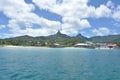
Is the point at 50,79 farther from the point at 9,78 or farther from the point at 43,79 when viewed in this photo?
the point at 9,78

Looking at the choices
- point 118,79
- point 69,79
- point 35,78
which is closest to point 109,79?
point 118,79

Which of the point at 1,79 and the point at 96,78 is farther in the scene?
the point at 96,78

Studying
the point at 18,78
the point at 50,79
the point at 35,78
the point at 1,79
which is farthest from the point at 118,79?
the point at 1,79

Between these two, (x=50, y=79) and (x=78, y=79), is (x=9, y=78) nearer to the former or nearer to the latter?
(x=50, y=79)

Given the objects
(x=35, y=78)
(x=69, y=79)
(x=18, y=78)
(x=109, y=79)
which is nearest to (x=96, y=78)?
(x=109, y=79)

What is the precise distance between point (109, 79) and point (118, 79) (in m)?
1.59

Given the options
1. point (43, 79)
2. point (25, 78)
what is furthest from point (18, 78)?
point (43, 79)

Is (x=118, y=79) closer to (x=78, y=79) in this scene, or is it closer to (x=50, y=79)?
(x=78, y=79)

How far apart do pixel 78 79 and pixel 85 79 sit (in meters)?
1.24

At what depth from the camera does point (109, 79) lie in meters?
38.5

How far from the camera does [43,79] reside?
36969 mm

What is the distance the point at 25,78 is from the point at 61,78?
19.5ft

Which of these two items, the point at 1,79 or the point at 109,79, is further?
the point at 109,79

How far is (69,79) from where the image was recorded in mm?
37250
